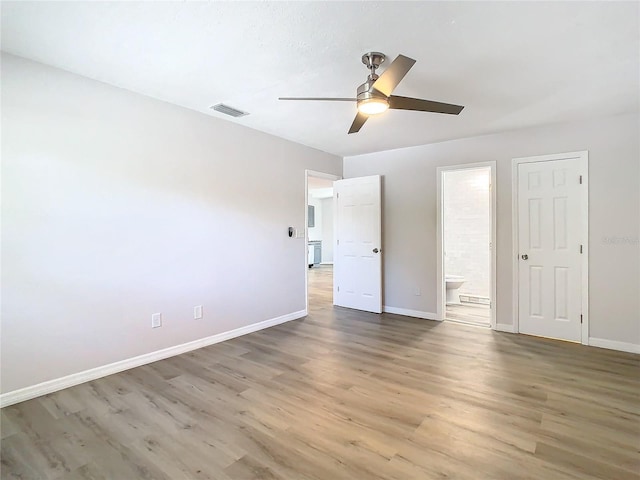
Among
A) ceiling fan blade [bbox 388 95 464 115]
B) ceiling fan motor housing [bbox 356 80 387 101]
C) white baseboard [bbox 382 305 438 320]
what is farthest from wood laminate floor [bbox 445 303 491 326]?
ceiling fan motor housing [bbox 356 80 387 101]

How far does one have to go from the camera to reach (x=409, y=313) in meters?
4.96

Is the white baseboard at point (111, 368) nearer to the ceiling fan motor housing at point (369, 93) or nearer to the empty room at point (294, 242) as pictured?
the empty room at point (294, 242)

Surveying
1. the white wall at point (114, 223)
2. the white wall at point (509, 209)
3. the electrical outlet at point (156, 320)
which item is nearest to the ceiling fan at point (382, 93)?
the white wall at point (114, 223)

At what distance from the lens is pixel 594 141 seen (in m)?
3.63

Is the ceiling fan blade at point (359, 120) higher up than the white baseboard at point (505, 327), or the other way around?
the ceiling fan blade at point (359, 120)

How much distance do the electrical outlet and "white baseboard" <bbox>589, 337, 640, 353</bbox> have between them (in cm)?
465

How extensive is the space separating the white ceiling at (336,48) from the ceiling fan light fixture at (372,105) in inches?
14.0

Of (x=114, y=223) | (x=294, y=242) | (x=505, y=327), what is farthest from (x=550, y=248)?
(x=114, y=223)

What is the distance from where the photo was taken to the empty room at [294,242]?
6.33 ft

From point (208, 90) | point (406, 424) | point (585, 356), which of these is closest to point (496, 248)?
point (585, 356)

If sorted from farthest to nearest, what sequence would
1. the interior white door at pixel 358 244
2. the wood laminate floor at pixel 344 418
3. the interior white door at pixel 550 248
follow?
the interior white door at pixel 358 244 < the interior white door at pixel 550 248 < the wood laminate floor at pixel 344 418

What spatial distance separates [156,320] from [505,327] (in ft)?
13.5

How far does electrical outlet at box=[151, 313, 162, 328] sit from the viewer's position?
3.22m

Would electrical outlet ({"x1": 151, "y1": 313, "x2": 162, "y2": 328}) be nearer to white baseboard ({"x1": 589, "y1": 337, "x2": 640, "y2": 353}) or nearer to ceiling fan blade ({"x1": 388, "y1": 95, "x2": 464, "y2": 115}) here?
ceiling fan blade ({"x1": 388, "y1": 95, "x2": 464, "y2": 115})
